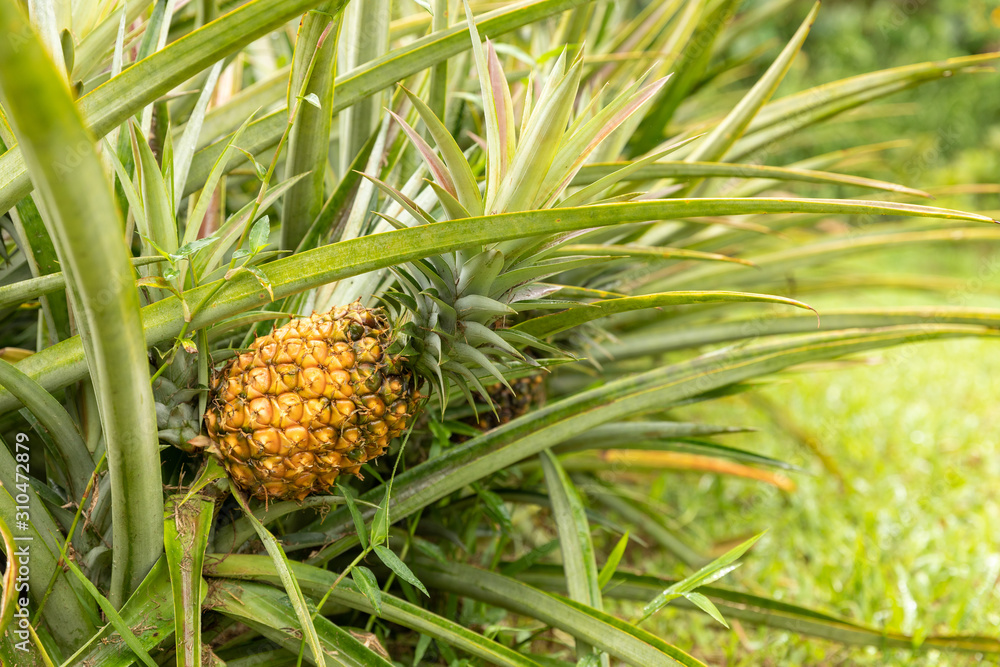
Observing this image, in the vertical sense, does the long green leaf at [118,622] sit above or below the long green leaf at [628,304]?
below

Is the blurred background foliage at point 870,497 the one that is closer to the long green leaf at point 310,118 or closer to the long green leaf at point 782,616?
the long green leaf at point 782,616

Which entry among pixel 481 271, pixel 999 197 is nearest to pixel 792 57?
pixel 481 271

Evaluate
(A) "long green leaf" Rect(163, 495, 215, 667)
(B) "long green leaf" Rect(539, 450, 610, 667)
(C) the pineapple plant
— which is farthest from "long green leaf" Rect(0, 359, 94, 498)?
(B) "long green leaf" Rect(539, 450, 610, 667)

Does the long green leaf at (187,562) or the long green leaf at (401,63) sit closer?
the long green leaf at (187,562)

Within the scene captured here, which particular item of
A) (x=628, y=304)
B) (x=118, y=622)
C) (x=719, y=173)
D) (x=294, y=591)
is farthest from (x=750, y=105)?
(x=118, y=622)

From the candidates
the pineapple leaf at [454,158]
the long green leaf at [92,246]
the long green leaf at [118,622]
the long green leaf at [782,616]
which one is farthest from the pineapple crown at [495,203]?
the long green leaf at [782,616]

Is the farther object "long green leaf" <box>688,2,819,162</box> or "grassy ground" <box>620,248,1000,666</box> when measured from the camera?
"grassy ground" <box>620,248,1000,666</box>

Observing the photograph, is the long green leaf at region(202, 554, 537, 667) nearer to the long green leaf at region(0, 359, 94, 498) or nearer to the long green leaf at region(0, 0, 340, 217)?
the long green leaf at region(0, 359, 94, 498)

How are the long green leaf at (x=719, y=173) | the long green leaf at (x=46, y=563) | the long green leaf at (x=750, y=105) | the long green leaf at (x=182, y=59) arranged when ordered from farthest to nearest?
1. the long green leaf at (x=750, y=105)
2. the long green leaf at (x=719, y=173)
3. the long green leaf at (x=46, y=563)
4. the long green leaf at (x=182, y=59)
